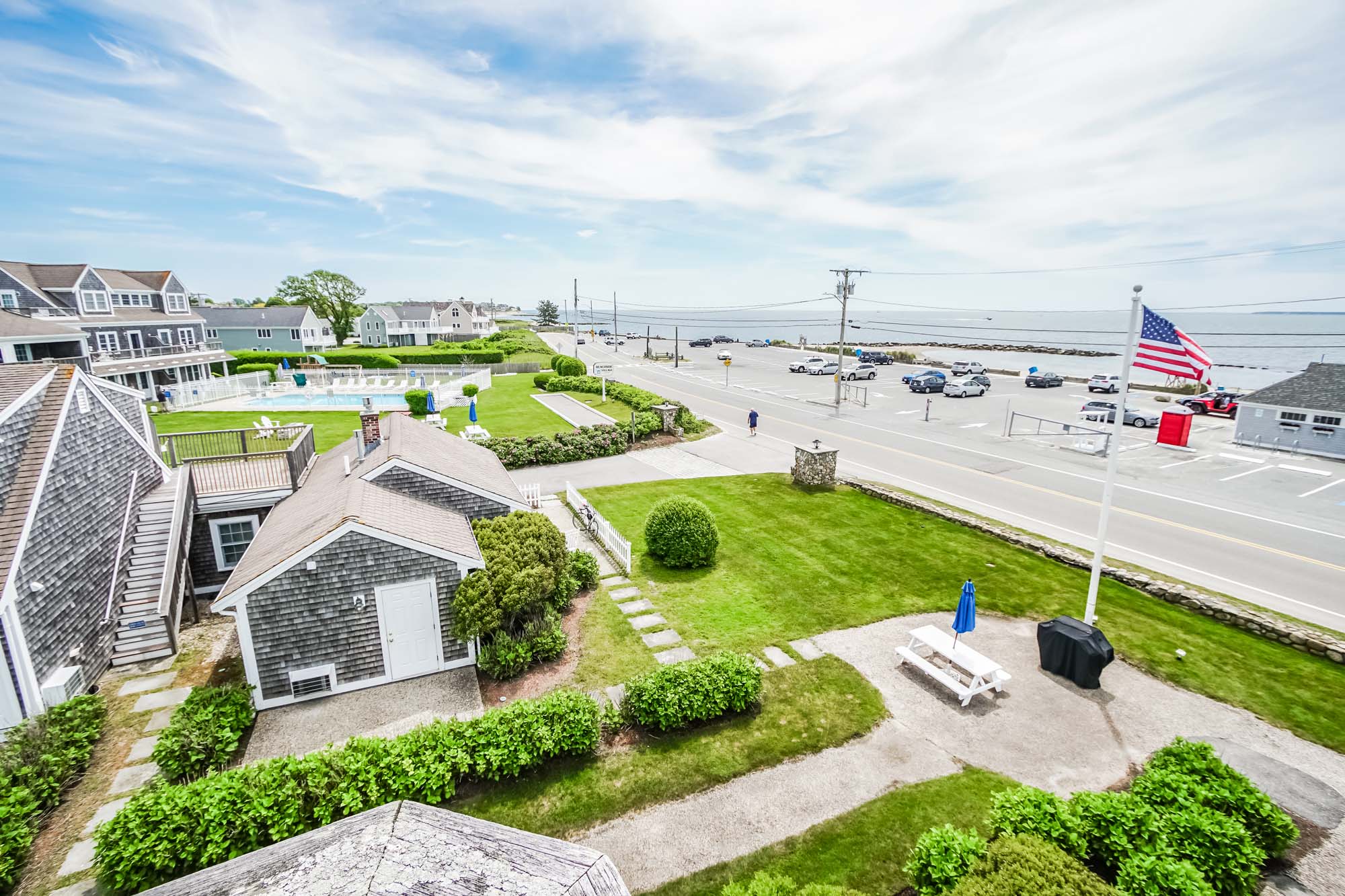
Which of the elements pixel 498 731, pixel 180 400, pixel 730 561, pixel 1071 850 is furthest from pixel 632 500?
pixel 180 400

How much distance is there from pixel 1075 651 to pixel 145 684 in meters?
18.0

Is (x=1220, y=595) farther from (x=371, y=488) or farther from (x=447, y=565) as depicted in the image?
(x=371, y=488)

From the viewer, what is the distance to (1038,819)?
22.8 feet

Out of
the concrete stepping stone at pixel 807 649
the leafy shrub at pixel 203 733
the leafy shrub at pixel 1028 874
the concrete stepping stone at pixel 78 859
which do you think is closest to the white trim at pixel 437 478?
the leafy shrub at pixel 203 733

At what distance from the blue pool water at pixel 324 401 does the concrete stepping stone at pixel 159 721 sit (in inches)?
1170

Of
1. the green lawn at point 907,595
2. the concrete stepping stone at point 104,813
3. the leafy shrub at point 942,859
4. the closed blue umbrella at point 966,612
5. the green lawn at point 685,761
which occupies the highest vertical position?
the closed blue umbrella at point 966,612

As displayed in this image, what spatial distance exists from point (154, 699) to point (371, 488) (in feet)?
17.2

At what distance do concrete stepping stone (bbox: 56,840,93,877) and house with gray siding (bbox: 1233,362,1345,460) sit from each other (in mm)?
44014

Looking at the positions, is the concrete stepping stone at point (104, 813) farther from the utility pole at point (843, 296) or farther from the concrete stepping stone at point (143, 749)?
the utility pole at point (843, 296)

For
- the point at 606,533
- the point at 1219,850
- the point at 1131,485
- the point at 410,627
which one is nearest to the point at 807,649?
the point at 1219,850

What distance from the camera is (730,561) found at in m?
16.5

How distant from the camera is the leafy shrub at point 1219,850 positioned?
6449mm

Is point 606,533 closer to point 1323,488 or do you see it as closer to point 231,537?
point 231,537

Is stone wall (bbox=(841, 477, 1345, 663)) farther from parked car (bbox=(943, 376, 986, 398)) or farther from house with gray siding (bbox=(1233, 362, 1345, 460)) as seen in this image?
parked car (bbox=(943, 376, 986, 398))
